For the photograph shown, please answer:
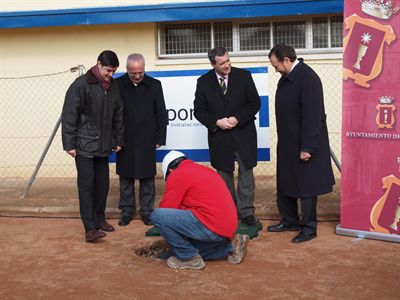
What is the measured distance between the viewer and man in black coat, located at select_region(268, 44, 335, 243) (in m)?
5.57

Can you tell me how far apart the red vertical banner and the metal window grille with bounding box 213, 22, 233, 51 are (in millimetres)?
3405

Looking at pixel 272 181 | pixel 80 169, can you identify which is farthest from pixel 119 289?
pixel 272 181

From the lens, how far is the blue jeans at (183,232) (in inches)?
194

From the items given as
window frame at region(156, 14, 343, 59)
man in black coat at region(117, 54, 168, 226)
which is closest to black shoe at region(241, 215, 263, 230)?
man in black coat at region(117, 54, 168, 226)

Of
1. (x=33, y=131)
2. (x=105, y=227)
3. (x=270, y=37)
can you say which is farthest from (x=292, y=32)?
(x=33, y=131)

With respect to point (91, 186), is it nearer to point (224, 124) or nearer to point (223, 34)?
point (224, 124)

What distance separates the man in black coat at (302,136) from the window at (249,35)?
3010mm

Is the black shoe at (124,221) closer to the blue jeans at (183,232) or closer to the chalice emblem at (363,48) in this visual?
the blue jeans at (183,232)

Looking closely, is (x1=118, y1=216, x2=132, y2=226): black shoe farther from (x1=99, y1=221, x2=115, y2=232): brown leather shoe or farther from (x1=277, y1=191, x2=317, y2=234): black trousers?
(x1=277, y1=191, x2=317, y2=234): black trousers

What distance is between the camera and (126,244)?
585 centimetres

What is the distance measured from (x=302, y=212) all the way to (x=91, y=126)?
2319mm

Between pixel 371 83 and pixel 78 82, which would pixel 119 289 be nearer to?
pixel 78 82

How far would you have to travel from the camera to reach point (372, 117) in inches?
218

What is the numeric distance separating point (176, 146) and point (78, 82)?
1848mm
